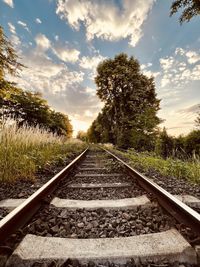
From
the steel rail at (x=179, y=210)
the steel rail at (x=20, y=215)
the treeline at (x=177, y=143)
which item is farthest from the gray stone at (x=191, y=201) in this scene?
the treeline at (x=177, y=143)

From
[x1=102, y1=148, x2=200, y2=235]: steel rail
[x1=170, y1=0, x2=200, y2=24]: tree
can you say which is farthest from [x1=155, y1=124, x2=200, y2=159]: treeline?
[x1=102, y1=148, x2=200, y2=235]: steel rail

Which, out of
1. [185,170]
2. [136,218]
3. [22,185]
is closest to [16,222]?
[136,218]

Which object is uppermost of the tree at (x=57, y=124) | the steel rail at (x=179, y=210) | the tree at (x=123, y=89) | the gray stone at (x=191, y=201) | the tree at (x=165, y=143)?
the tree at (x=123, y=89)

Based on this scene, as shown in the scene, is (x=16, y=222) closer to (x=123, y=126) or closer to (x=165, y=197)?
(x=165, y=197)

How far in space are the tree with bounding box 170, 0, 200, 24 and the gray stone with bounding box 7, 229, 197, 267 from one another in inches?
522

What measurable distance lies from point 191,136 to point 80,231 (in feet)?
69.1

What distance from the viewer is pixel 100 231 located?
190 cm

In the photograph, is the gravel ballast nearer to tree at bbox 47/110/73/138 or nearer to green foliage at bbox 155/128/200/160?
green foliage at bbox 155/128/200/160

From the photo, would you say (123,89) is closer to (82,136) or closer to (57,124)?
(57,124)

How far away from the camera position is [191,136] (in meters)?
20.6

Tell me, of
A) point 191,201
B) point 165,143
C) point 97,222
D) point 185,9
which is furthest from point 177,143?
point 97,222

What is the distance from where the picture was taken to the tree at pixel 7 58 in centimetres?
941

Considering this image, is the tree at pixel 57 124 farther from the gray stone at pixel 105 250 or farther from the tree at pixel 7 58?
the gray stone at pixel 105 250

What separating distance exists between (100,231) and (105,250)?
418 mm
